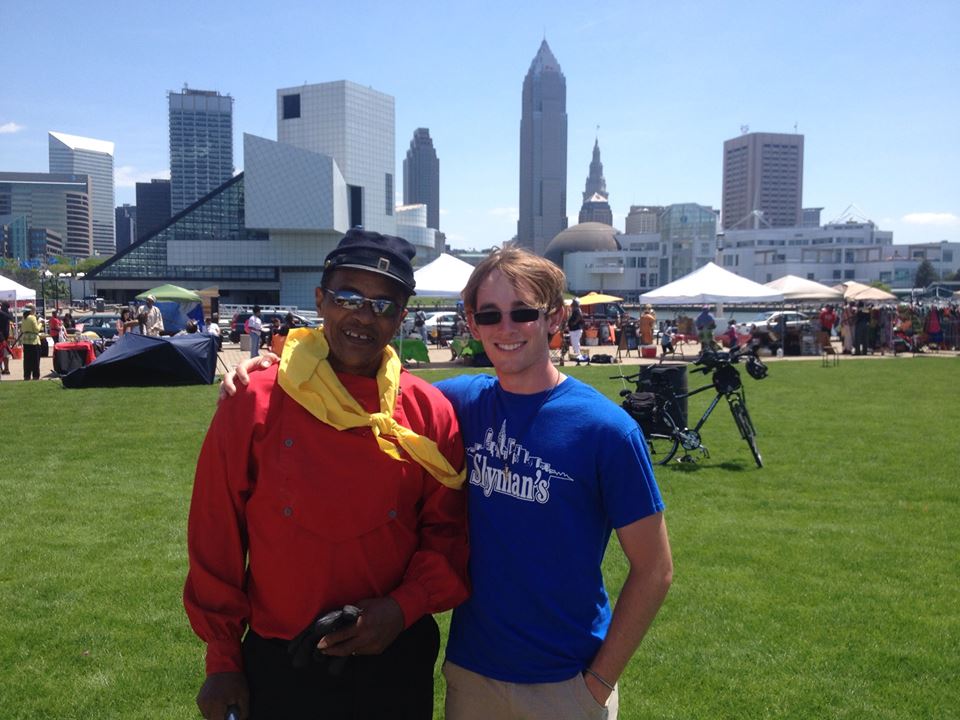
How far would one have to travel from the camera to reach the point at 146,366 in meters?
17.0

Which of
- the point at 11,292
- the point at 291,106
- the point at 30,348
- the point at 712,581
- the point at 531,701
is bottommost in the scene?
the point at 712,581

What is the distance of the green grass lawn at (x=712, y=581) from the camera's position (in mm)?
4090

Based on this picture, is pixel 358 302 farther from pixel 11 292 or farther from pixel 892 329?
pixel 892 329

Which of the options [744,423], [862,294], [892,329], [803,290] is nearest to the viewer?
[744,423]

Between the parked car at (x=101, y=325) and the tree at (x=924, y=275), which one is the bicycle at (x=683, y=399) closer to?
the parked car at (x=101, y=325)

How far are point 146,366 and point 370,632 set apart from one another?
53.9 feet

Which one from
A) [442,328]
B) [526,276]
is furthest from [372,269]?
[442,328]

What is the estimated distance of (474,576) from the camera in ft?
7.59

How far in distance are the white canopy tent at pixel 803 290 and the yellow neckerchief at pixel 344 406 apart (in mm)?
30272

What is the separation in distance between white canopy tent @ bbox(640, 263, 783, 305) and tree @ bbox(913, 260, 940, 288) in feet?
371

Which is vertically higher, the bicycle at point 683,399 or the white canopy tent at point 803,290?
the white canopy tent at point 803,290

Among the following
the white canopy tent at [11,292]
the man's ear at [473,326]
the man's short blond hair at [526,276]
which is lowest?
the man's ear at [473,326]

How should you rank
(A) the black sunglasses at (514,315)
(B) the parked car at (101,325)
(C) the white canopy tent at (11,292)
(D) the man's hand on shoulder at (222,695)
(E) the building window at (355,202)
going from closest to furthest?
(D) the man's hand on shoulder at (222,695) < (A) the black sunglasses at (514,315) < (C) the white canopy tent at (11,292) < (B) the parked car at (101,325) < (E) the building window at (355,202)

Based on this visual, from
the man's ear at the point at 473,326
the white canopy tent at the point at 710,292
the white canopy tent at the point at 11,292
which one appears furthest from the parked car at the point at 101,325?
the man's ear at the point at 473,326
